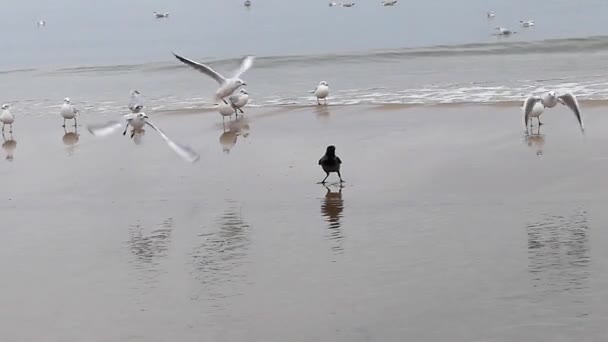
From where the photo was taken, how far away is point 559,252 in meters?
8.38

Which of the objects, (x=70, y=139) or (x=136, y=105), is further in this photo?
(x=136, y=105)

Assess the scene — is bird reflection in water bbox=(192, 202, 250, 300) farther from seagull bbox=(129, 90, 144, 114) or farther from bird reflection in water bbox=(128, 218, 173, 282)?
seagull bbox=(129, 90, 144, 114)

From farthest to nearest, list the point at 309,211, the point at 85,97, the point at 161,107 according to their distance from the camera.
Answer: the point at 85,97 → the point at 161,107 → the point at 309,211

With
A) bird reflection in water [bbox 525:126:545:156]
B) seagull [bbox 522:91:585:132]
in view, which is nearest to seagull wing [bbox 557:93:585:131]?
seagull [bbox 522:91:585:132]

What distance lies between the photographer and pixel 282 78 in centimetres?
2566

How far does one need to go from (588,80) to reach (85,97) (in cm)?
1008

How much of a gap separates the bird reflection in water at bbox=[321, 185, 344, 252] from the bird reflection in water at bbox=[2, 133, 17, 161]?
5.36 meters

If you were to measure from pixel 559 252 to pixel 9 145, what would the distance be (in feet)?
31.8

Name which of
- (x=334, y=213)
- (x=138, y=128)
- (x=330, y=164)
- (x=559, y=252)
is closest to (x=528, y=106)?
(x=330, y=164)

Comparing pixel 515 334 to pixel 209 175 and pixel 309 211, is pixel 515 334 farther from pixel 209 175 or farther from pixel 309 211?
pixel 209 175

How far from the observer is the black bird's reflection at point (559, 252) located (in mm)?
7605

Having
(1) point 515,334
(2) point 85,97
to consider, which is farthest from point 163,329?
(2) point 85,97

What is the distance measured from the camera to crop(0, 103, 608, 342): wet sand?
716 cm

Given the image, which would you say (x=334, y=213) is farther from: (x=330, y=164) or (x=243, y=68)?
(x=243, y=68)
